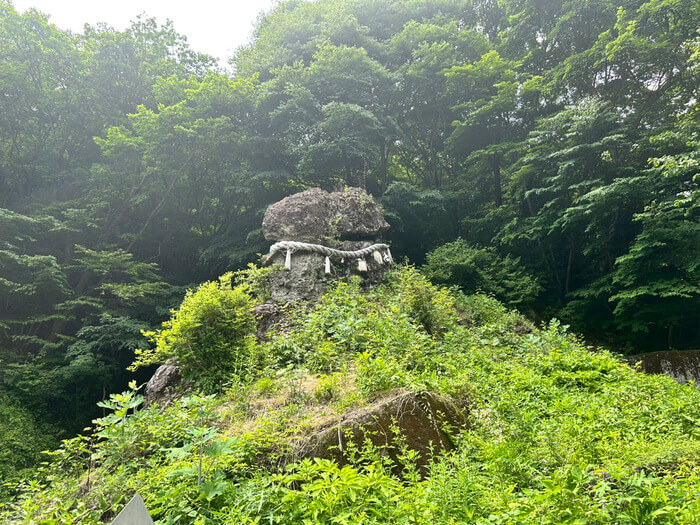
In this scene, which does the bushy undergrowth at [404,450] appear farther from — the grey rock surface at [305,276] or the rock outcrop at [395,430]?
the grey rock surface at [305,276]

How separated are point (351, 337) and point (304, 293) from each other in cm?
266

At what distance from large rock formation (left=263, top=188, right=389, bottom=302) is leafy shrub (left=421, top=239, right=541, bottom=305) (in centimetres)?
221

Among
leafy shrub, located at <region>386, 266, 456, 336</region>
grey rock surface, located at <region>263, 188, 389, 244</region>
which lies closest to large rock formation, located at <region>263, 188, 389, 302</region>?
grey rock surface, located at <region>263, 188, 389, 244</region>

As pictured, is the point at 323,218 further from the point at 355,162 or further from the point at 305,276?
the point at 355,162

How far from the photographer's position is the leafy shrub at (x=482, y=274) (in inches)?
417

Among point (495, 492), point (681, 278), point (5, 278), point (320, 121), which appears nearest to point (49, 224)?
point (5, 278)

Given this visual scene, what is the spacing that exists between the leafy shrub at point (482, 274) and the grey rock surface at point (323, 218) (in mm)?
2301

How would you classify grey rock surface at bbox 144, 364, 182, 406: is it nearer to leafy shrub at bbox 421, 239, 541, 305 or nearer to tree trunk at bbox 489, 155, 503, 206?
leafy shrub at bbox 421, 239, 541, 305

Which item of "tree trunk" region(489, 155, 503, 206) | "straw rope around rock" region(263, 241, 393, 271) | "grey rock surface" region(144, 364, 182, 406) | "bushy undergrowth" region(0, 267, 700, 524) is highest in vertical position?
"tree trunk" region(489, 155, 503, 206)

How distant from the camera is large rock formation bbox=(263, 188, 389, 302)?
25.2 ft

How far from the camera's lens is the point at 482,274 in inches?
436

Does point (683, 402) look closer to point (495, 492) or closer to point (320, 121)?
point (495, 492)

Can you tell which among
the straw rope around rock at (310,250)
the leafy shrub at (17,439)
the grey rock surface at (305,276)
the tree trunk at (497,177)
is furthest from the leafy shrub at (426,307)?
the tree trunk at (497,177)

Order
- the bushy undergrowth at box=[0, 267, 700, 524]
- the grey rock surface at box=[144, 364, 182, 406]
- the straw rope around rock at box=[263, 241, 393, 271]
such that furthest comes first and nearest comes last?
1. the straw rope around rock at box=[263, 241, 393, 271]
2. the grey rock surface at box=[144, 364, 182, 406]
3. the bushy undergrowth at box=[0, 267, 700, 524]
